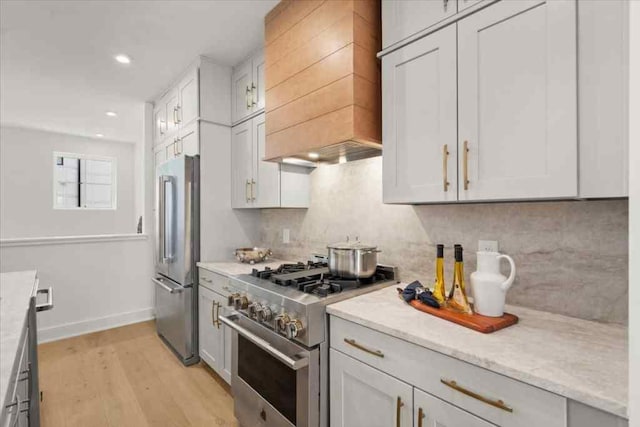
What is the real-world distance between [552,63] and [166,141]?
3.38 m

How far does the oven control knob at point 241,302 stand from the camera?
177 centimetres

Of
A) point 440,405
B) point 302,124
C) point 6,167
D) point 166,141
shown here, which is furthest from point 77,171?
point 440,405

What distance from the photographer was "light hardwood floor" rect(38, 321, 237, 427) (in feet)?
6.63

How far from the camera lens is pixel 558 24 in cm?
104

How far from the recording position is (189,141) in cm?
284

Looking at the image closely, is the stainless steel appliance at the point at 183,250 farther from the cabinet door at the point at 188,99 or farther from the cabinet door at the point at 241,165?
the cabinet door at the point at 188,99

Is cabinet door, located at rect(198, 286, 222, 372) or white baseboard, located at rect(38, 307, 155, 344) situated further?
white baseboard, located at rect(38, 307, 155, 344)

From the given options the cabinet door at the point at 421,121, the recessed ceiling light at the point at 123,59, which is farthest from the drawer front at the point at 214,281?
the recessed ceiling light at the point at 123,59

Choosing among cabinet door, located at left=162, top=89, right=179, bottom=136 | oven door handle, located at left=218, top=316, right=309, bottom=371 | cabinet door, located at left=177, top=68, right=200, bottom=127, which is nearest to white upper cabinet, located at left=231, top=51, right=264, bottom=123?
cabinet door, located at left=177, top=68, right=200, bottom=127

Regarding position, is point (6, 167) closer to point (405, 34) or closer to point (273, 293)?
point (273, 293)

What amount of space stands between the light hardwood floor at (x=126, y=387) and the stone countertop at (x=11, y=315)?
0.95m

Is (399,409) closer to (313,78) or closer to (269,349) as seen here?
(269,349)

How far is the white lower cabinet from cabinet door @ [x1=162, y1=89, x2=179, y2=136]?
5.47 feet

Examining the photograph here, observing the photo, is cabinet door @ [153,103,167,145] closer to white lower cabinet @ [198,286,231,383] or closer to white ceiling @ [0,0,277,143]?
white ceiling @ [0,0,277,143]
